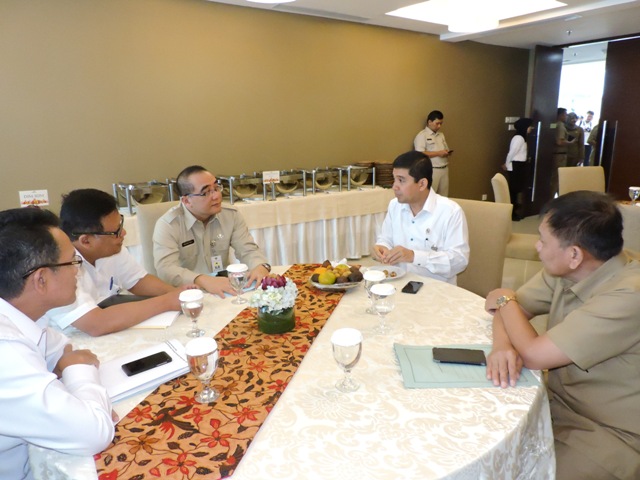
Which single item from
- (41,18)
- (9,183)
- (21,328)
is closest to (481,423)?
(21,328)

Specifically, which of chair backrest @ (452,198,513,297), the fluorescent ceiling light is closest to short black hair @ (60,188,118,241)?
chair backrest @ (452,198,513,297)

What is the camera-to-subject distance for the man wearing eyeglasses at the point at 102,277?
1426mm

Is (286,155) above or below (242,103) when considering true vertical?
below

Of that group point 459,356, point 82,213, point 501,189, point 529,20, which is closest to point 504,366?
point 459,356

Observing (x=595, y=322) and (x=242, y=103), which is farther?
(x=242, y=103)

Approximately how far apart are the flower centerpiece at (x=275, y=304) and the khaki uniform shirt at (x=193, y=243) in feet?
2.42

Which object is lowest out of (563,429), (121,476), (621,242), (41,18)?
(563,429)

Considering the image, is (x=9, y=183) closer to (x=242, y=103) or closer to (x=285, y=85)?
(x=242, y=103)

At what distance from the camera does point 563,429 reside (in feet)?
4.12

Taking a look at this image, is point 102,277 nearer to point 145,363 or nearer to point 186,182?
point 186,182

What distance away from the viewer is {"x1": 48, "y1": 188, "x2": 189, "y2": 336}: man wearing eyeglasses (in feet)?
4.68

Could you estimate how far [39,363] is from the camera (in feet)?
3.15

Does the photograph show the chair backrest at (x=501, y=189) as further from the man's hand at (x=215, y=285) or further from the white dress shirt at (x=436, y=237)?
the man's hand at (x=215, y=285)

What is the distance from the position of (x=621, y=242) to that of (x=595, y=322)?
27 centimetres
